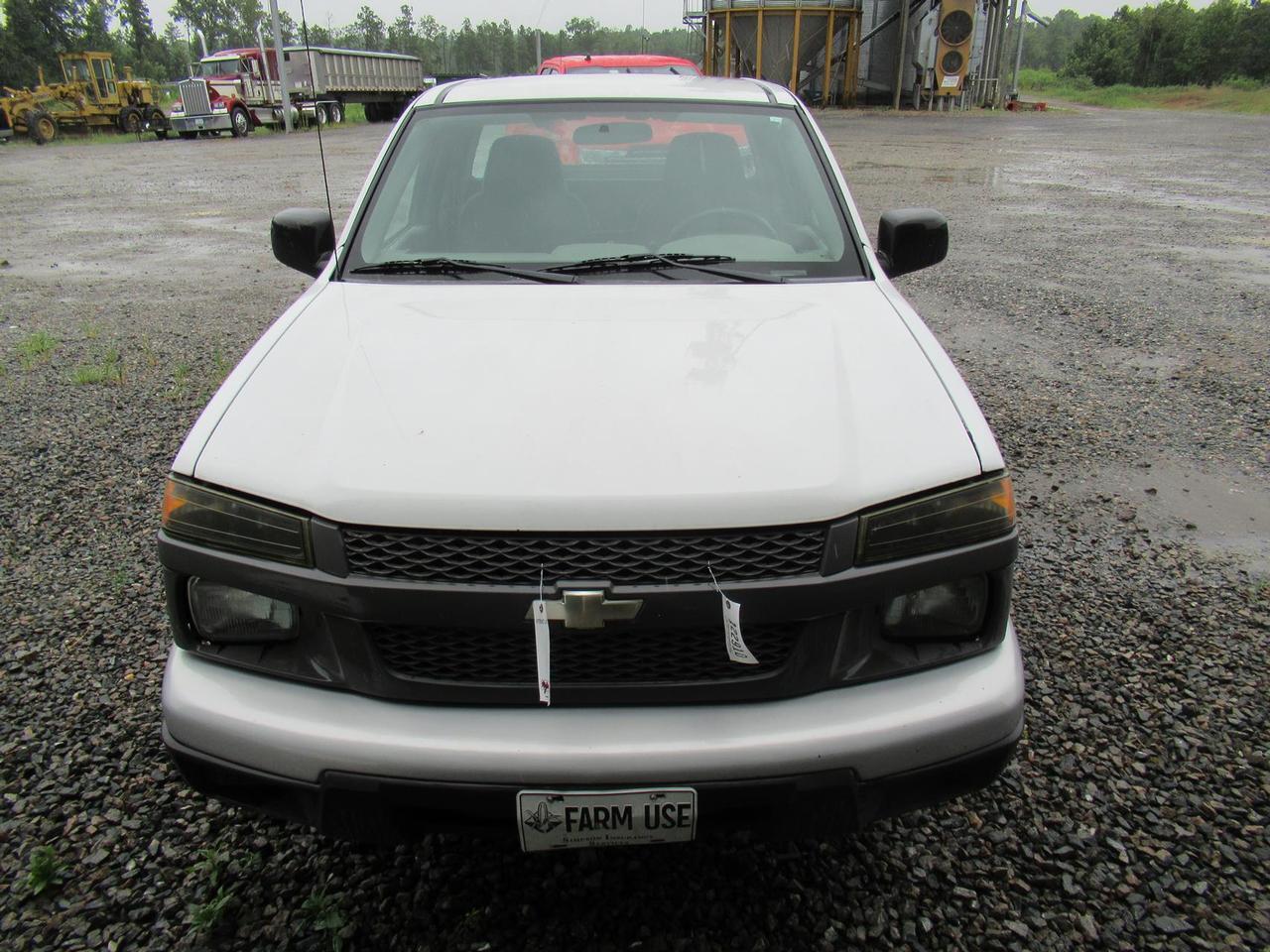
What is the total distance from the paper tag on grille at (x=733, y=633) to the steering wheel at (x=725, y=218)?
5.18 ft

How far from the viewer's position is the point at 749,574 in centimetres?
166

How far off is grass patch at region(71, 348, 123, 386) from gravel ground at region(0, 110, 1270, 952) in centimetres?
5

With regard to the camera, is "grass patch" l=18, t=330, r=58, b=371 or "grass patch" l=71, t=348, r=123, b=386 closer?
"grass patch" l=71, t=348, r=123, b=386

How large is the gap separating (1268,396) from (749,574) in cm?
471

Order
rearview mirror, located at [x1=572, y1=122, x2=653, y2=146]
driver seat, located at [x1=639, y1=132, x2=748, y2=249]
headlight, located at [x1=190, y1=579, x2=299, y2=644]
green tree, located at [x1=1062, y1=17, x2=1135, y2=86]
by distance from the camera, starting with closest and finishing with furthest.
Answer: headlight, located at [x1=190, y1=579, x2=299, y2=644] < driver seat, located at [x1=639, y1=132, x2=748, y2=249] < rearview mirror, located at [x1=572, y1=122, x2=653, y2=146] < green tree, located at [x1=1062, y1=17, x2=1135, y2=86]

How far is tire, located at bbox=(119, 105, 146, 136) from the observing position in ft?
97.4

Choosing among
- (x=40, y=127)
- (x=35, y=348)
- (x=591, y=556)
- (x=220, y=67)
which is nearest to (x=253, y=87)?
(x=220, y=67)

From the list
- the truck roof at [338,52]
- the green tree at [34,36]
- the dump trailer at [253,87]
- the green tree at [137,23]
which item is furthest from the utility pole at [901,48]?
the green tree at [137,23]

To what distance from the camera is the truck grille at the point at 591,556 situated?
5.40 feet

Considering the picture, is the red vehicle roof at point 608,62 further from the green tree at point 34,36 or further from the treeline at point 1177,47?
the green tree at point 34,36

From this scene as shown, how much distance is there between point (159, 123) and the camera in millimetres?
29453

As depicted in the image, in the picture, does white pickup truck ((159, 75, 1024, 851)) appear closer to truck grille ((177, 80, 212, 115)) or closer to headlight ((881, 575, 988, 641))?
headlight ((881, 575, 988, 641))

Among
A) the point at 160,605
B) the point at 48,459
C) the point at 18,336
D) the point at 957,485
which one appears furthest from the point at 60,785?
the point at 18,336

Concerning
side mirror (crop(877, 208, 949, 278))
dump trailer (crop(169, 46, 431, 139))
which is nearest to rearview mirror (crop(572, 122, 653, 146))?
side mirror (crop(877, 208, 949, 278))
